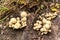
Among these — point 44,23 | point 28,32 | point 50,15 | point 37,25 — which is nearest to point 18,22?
point 28,32

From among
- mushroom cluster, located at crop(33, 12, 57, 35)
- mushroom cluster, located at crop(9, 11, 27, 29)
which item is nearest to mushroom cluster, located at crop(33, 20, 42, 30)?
mushroom cluster, located at crop(33, 12, 57, 35)

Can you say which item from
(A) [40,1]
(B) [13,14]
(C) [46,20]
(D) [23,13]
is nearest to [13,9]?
(B) [13,14]

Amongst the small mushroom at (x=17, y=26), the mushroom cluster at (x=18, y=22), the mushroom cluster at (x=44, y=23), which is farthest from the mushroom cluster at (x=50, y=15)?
the small mushroom at (x=17, y=26)

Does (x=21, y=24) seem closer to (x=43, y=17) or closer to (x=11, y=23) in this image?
(x=11, y=23)

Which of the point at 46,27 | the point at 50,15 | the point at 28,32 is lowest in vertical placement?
the point at 28,32

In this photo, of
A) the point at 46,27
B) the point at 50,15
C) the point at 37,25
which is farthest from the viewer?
the point at 50,15

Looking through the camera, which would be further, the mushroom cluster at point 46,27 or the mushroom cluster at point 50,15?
the mushroom cluster at point 50,15

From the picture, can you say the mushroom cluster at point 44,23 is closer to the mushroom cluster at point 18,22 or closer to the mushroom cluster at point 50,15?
the mushroom cluster at point 50,15

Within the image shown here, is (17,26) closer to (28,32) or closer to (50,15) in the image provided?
(28,32)

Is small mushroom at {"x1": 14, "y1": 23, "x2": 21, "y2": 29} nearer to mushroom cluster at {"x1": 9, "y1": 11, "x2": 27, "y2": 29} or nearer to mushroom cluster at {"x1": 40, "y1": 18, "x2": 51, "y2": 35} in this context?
mushroom cluster at {"x1": 9, "y1": 11, "x2": 27, "y2": 29}
